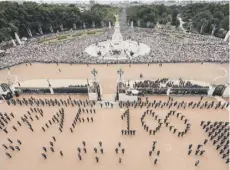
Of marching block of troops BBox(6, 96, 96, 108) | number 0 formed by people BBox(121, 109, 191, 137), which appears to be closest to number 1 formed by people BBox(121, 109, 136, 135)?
number 0 formed by people BBox(121, 109, 191, 137)

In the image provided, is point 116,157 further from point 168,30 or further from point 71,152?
point 168,30

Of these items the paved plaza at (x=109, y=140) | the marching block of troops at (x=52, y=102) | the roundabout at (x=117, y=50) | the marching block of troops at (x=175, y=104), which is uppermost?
the roundabout at (x=117, y=50)

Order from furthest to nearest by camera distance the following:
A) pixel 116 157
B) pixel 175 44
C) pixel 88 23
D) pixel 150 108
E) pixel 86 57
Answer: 1. pixel 88 23
2. pixel 175 44
3. pixel 86 57
4. pixel 150 108
5. pixel 116 157

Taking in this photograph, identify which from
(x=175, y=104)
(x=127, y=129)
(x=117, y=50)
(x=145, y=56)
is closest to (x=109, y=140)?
(x=127, y=129)

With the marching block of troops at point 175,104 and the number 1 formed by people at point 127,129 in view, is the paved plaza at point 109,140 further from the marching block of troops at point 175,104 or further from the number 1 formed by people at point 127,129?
the marching block of troops at point 175,104

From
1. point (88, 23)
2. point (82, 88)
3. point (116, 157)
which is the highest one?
point (88, 23)

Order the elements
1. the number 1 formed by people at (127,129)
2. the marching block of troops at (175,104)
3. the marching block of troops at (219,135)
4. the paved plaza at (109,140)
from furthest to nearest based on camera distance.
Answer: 1. the marching block of troops at (175,104)
2. the number 1 formed by people at (127,129)
3. the marching block of troops at (219,135)
4. the paved plaza at (109,140)

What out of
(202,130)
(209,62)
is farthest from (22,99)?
(209,62)

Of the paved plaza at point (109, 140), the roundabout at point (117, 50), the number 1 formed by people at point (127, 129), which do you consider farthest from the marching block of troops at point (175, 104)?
the roundabout at point (117, 50)

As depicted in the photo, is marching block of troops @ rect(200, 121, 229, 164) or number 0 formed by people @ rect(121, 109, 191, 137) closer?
marching block of troops @ rect(200, 121, 229, 164)

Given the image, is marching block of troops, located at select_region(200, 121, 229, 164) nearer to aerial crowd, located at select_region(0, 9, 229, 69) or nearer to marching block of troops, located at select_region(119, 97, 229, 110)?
marching block of troops, located at select_region(119, 97, 229, 110)

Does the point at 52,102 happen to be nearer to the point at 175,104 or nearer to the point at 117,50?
the point at 175,104
